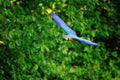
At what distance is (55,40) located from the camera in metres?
4.49

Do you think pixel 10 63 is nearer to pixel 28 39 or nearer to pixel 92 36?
pixel 28 39

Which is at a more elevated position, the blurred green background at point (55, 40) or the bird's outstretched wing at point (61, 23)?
the bird's outstretched wing at point (61, 23)

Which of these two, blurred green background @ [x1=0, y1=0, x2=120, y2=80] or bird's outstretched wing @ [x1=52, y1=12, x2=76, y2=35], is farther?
blurred green background @ [x1=0, y1=0, x2=120, y2=80]

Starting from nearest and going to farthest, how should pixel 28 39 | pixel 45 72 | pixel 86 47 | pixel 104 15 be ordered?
pixel 28 39
pixel 45 72
pixel 86 47
pixel 104 15

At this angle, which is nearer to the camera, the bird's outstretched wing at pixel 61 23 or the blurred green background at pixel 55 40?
the bird's outstretched wing at pixel 61 23

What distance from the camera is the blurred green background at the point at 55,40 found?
4.43 meters

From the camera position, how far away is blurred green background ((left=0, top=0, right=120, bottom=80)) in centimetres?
443

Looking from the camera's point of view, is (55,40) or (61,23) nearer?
(61,23)

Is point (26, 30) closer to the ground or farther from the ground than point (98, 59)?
farther from the ground

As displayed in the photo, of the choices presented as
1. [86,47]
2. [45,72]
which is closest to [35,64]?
[45,72]

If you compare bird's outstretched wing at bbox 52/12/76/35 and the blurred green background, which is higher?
bird's outstretched wing at bbox 52/12/76/35

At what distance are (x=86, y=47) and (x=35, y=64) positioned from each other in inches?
32.4

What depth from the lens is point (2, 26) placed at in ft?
15.1

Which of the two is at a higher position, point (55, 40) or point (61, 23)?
point (61, 23)
